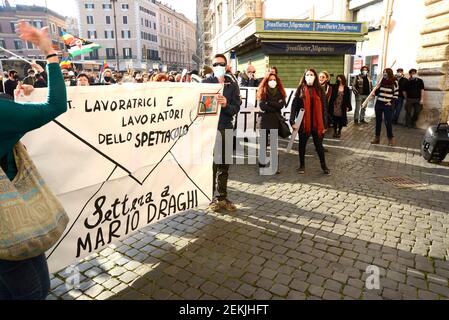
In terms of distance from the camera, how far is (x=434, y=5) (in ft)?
33.6

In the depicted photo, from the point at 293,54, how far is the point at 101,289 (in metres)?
11.7

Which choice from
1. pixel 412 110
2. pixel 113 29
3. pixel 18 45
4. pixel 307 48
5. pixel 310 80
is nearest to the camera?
pixel 310 80

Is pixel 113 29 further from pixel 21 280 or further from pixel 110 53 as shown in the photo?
pixel 21 280

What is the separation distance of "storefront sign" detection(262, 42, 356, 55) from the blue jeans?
1186 cm

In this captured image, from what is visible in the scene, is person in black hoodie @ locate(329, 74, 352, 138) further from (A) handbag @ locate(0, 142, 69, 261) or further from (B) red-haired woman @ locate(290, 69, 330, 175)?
(A) handbag @ locate(0, 142, 69, 261)

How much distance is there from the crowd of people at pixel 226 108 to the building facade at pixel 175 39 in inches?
3439

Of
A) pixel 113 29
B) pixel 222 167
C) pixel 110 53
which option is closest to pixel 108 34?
pixel 113 29

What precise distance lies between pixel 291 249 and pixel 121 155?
6.90ft

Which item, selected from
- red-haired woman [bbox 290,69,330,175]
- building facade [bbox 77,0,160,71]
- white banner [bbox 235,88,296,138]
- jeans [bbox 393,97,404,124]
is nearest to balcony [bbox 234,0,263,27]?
jeans [bbox 393,97,404,124]

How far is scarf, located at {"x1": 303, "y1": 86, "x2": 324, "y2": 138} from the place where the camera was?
20.6ft

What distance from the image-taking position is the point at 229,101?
490 cm

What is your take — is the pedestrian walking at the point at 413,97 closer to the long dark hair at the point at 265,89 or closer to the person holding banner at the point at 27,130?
the long dark hair at the point at 265,89

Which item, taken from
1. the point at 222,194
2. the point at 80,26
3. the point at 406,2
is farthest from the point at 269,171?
the point at 80,26
